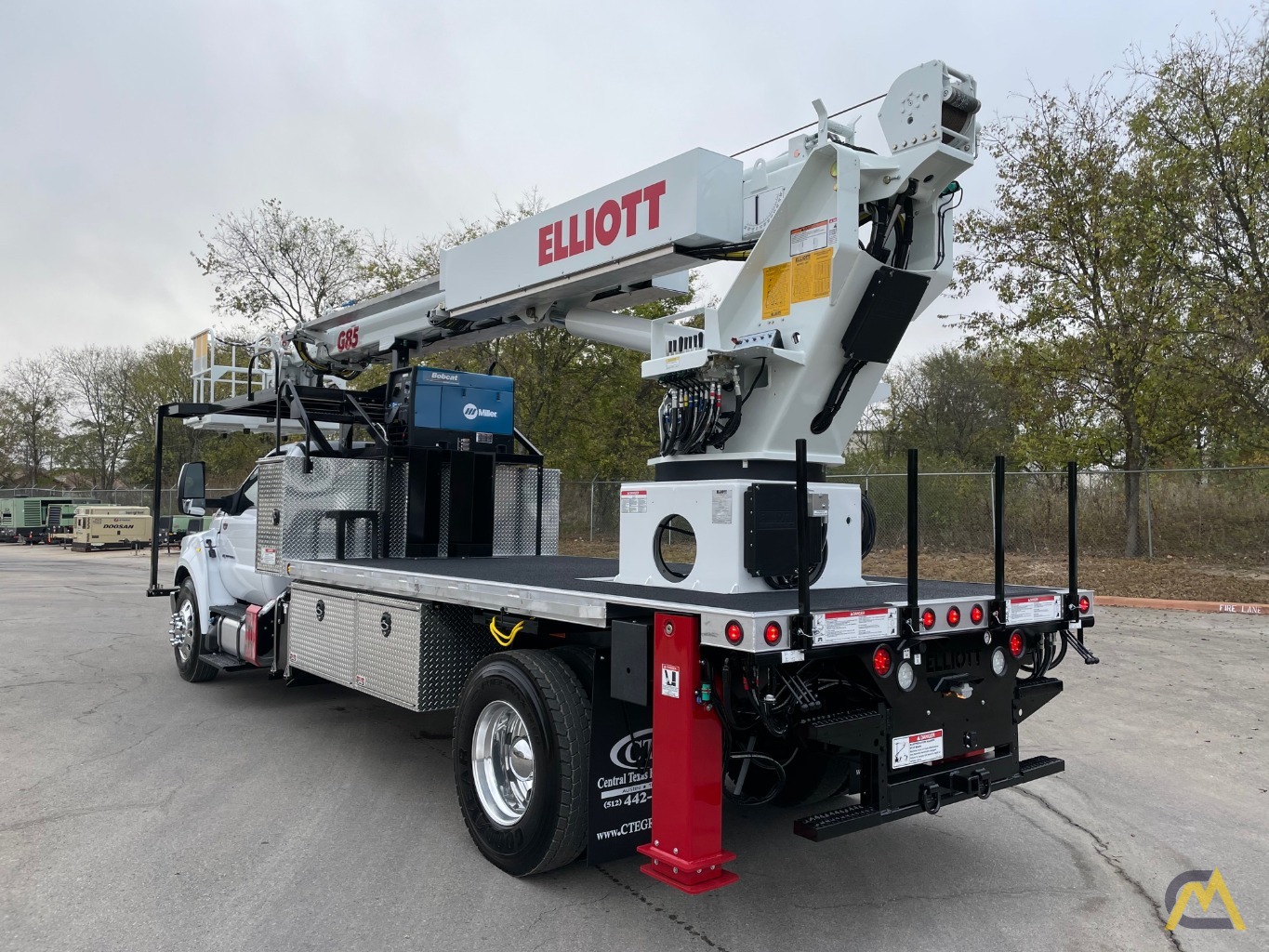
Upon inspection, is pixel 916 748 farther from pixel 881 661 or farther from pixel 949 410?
pixel 949 410

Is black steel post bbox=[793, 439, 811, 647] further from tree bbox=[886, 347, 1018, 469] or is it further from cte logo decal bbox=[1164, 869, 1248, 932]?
tree bbox=[886, 347, 1018, 469]

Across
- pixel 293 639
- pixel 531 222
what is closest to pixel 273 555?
pixel 293 639

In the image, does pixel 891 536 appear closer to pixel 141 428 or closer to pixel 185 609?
pixel 185 609

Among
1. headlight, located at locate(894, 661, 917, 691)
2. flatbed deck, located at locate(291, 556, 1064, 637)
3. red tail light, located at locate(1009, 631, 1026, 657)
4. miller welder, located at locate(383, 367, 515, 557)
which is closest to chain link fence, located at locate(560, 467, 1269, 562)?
miller welder, located at locate(383, 367, 515, 557)

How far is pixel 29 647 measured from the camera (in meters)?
10.9

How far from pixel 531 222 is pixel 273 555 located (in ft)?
10.5

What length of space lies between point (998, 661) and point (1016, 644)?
0.19 m

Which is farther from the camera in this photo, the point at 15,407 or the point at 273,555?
the point at 15,407

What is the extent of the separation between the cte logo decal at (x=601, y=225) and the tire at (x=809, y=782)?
3.09m

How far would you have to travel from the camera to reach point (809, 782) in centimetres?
506

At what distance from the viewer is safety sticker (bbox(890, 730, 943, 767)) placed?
12.3 ft

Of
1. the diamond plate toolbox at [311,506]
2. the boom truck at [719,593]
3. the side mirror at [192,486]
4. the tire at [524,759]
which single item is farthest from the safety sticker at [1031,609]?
the side mirror at [192,486]

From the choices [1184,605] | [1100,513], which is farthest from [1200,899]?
[1100,513]

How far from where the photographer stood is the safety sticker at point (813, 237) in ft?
15.1
